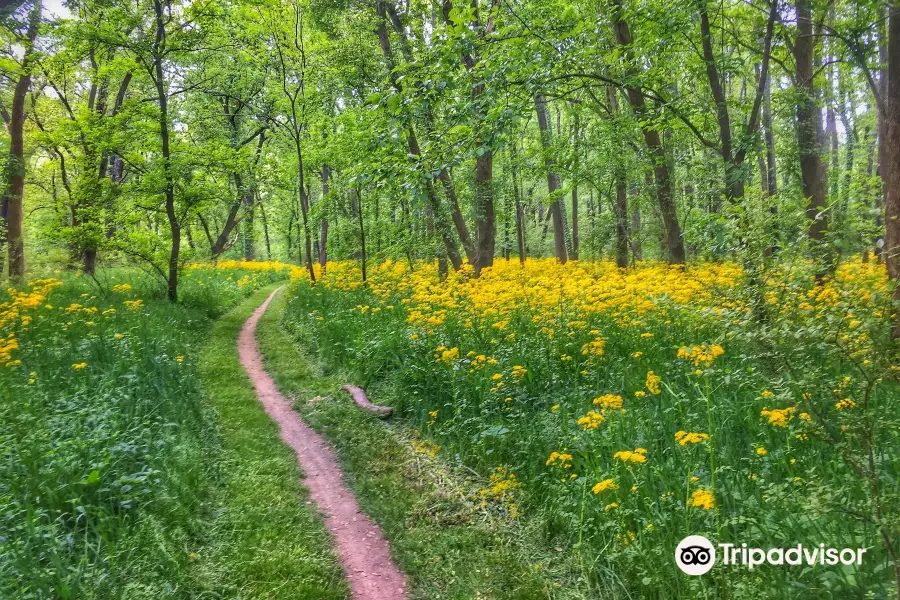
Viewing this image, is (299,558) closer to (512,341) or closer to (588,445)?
(588,445)

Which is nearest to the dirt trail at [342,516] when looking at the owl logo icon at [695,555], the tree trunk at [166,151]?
the owl logo icon at [695,555]

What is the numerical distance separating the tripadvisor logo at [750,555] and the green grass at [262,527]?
8.48 feet

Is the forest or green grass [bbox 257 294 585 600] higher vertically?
the forest

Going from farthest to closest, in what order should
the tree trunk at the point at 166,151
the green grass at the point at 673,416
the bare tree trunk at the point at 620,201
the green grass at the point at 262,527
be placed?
the bare tree trunk at the point at 620,201
the tree trunk at the point at 166,151
the green grass at the point at 262,527
the green grass at the point at 673,416

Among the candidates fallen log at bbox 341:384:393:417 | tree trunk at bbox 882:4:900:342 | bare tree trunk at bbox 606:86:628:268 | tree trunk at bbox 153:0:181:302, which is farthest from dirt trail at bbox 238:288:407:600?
bare tree trunk at bbox 606:86:628:268

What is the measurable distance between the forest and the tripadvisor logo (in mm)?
41

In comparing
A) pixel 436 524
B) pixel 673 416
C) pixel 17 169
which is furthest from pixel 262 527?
pixel 17 169

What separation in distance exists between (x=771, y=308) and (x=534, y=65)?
5.08 m

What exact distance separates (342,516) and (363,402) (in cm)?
236

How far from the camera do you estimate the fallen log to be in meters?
6.63

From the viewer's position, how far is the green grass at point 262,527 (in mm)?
3734

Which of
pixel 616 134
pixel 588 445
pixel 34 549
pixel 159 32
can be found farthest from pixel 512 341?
pixel 159 32

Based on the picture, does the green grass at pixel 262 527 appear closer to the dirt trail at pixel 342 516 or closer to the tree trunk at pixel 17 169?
the dirt trail at pixel 342 516

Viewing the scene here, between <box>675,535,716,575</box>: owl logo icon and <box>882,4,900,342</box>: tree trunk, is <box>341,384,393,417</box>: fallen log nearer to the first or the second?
<box>675,535,716,575</box>: owl logo icon
